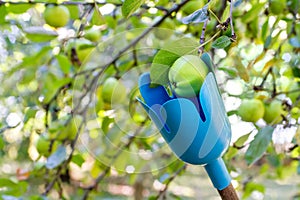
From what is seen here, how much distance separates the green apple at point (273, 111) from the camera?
89 centimetres

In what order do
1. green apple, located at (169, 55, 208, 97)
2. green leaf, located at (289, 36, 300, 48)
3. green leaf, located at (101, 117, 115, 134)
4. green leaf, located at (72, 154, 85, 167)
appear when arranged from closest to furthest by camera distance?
green apple, located at (169, 55, 208, 97) < green leaf, located at (101, 117, 115, 134) < green leaf, located at (289, 36, 300, 48) < green leaf, located at (72, 154, 85, 167)

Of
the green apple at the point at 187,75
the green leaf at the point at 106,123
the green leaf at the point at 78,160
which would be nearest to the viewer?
the green apple at the point at 187,75

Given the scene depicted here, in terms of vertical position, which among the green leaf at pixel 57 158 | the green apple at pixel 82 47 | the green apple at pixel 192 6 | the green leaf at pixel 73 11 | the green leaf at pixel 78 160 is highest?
the green leaf at pixel 73 11

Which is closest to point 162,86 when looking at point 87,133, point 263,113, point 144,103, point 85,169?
point 144,103

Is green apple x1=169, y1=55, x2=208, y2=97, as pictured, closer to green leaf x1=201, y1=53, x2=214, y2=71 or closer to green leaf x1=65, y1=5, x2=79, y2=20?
green leaf x1=201, y1=53, x2=214, y2=71

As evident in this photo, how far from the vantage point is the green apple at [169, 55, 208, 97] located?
43cm

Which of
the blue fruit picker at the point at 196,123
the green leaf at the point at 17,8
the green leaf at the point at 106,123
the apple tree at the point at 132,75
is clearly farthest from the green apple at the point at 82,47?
the blue fruit picker at the point at 196,123

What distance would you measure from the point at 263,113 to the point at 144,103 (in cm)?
49

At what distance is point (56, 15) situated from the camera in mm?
896

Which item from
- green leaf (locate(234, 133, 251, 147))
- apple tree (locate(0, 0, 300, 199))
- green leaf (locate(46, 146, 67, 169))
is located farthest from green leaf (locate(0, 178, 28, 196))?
green leaf (locate(234, 133, 251, 147))

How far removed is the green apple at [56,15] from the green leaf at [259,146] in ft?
1.28

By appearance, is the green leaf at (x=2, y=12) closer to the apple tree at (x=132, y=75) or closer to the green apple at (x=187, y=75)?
the apple tree at (x=132, y=75)

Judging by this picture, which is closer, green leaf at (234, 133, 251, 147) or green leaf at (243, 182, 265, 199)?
green leaf at (234, 133, 251, 147)

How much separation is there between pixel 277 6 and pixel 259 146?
0.30 meters
